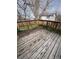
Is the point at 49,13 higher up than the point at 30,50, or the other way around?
the point at 49,13

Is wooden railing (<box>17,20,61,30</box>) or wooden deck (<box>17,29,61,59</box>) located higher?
wooden railing (<box>17,20,61,30</box>)

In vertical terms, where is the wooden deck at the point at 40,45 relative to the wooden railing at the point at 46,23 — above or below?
below

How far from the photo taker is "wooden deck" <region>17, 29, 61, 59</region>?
158 cm

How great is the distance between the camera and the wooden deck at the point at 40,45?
1.58 m

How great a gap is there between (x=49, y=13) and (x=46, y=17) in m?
0.07

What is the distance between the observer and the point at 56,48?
1.66 meters

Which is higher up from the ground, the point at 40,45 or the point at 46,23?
the point at 46,23

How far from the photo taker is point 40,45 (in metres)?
1.64
